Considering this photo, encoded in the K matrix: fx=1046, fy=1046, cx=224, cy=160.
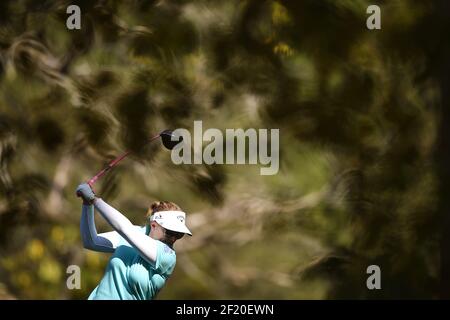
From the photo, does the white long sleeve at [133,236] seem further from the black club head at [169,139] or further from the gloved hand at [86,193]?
the black club head at [169,139]

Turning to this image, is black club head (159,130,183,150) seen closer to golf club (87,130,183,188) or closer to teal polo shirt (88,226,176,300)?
golf club (87,130,183,188)

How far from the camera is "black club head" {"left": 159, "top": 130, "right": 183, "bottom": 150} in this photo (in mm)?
5082

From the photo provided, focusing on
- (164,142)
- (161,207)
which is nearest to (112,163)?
(164,142)

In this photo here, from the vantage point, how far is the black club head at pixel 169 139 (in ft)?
16.7

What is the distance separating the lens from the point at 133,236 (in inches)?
173

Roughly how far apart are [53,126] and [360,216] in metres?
1.57

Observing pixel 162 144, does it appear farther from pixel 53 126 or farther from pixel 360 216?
pixel 360 216

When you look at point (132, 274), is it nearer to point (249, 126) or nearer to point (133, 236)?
point (133, 236)

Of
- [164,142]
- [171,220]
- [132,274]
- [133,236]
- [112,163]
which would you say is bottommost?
[132,274]

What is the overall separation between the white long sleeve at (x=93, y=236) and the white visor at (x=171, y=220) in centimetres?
20

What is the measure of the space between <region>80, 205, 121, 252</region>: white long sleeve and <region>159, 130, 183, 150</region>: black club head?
603 mm

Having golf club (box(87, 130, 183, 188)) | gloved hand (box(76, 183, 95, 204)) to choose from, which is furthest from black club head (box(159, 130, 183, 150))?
gloved hand (box(76, 183, 95, 204))

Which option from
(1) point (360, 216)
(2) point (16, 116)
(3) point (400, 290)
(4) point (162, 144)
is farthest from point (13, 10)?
(3) point (400, 290)

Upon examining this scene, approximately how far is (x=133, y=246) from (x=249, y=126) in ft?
3.29
